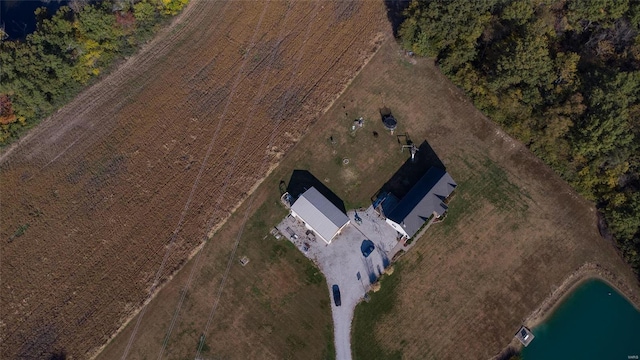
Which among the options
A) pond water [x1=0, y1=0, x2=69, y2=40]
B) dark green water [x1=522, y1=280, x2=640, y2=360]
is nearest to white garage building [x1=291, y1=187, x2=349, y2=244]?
dark green water [x1=522, y1=280, x2=640, y2=360]

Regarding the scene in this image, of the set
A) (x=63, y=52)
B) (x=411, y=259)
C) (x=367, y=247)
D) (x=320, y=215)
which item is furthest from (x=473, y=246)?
→ (x=63, y=52)

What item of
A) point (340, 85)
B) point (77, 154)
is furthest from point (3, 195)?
point (340, 85)

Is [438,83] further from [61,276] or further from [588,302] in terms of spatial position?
[61,276]

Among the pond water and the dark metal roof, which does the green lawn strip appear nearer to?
the dark metal roof

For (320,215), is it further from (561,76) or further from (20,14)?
(20,14)

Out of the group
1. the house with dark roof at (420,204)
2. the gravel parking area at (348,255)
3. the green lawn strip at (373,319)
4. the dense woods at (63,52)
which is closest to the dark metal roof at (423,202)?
the house with dark roof at (420,204)

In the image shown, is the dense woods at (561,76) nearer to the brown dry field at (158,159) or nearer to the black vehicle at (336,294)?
the brown dry field at (158,159)
